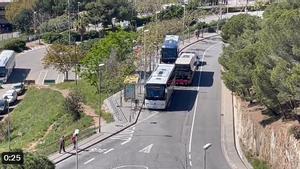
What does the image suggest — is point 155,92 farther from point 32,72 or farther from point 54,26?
point 54,26

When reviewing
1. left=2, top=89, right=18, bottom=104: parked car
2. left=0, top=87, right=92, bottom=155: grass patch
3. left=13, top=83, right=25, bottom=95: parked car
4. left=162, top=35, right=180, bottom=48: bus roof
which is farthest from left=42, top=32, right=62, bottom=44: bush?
left=162, top=35, right=180, bottom=48: bus roof

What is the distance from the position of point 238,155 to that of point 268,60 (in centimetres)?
762

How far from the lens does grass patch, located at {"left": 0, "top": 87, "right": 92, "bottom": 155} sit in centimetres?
5541

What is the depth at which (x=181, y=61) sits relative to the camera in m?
65.8

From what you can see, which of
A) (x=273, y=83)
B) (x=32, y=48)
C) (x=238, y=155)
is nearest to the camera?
(x=273, y=83)

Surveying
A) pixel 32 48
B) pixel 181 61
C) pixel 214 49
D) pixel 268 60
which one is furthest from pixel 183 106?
pixel 32 48

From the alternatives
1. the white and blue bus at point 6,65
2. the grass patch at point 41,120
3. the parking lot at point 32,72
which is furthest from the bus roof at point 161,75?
the white and blue bus at point 6,65

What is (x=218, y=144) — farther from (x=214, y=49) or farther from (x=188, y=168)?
(x=214, y=49)

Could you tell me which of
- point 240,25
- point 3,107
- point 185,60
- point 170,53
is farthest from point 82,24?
point 185,60

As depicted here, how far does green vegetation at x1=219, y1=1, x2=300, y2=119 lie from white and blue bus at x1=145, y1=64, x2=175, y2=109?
6.68m

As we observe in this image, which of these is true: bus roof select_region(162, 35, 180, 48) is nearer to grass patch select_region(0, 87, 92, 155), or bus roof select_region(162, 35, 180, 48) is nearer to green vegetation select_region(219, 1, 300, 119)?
grass patch select_region(0, 87, 92, 155)

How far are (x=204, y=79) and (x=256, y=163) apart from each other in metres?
28.3

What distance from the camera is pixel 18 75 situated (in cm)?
8775

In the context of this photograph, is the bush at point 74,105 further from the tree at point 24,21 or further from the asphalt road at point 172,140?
the tree at point 24,21
